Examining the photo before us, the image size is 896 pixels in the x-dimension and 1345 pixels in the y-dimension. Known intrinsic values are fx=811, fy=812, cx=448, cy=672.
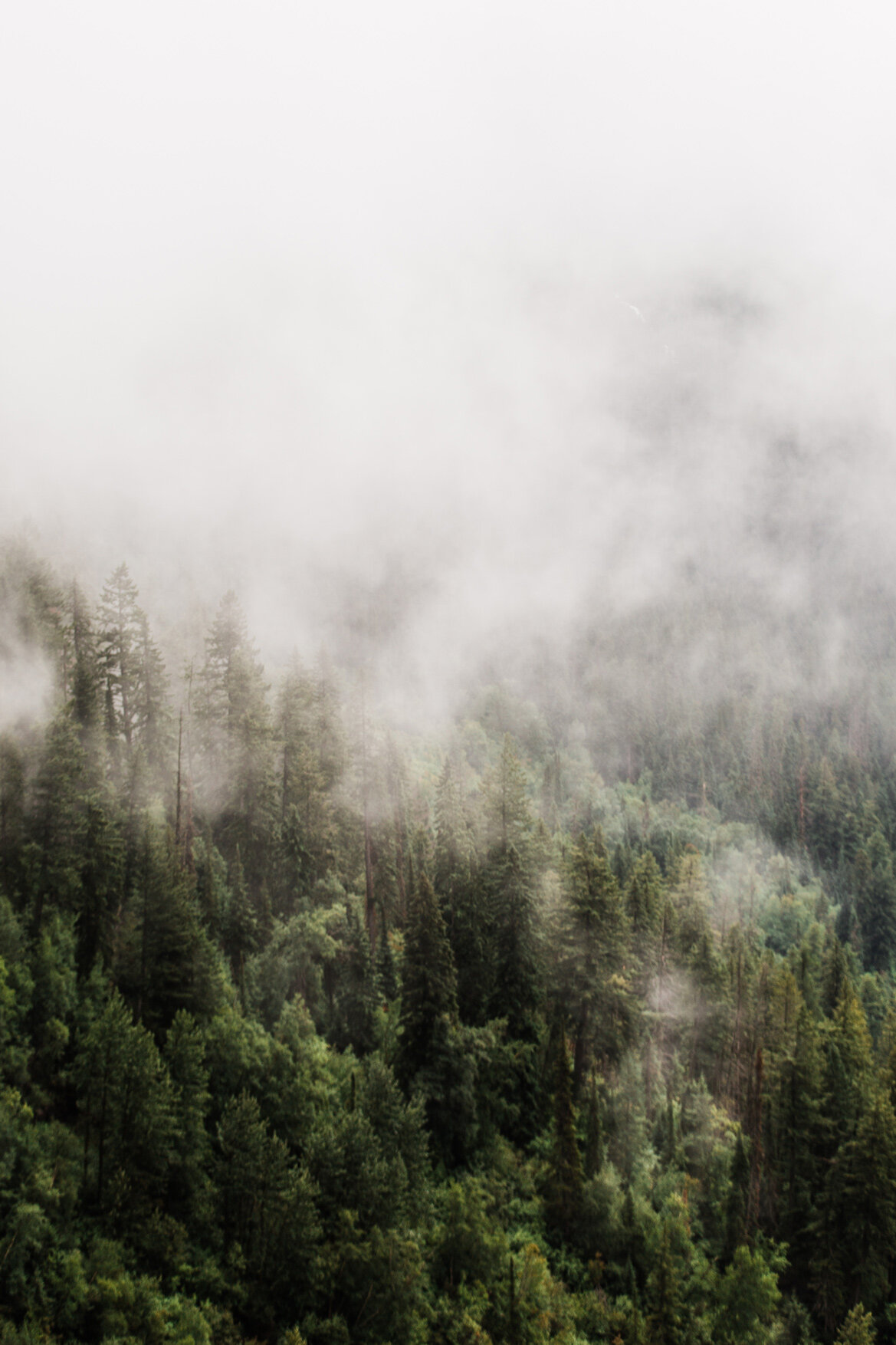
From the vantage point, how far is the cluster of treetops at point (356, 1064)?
3425 cm

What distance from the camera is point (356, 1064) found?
4572 centimetres

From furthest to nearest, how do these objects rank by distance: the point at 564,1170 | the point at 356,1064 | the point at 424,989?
1. the point at 424,989
2. the point at 356,1064
3. the point at 564,1170

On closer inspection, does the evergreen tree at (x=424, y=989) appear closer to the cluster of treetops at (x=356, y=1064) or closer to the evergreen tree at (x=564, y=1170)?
the cluster of treetops at (x=356, y=1064)

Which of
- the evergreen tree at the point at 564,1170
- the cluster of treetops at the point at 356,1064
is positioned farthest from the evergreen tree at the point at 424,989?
the evergreen tree at the point at 564,1170

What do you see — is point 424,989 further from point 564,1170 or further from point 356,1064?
point 564,1170

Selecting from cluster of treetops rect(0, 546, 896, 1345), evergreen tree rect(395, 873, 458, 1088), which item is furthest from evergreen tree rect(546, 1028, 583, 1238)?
evergreen tree rect(395, 873, 458, 1088)

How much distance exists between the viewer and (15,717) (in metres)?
50.2

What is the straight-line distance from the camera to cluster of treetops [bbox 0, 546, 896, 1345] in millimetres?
34250

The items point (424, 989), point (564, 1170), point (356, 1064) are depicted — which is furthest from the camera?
point (424, 989)

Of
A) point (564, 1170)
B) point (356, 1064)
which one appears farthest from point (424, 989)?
point (564, 1170)

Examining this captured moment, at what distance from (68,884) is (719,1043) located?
48.4 metres

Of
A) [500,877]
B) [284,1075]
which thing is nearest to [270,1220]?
[284,1075]

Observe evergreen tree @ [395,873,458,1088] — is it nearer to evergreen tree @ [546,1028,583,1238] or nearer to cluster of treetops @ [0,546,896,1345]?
cluster of treetops @ [0,546,896,1345]

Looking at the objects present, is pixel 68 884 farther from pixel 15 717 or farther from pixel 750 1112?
pixel 750 1112
